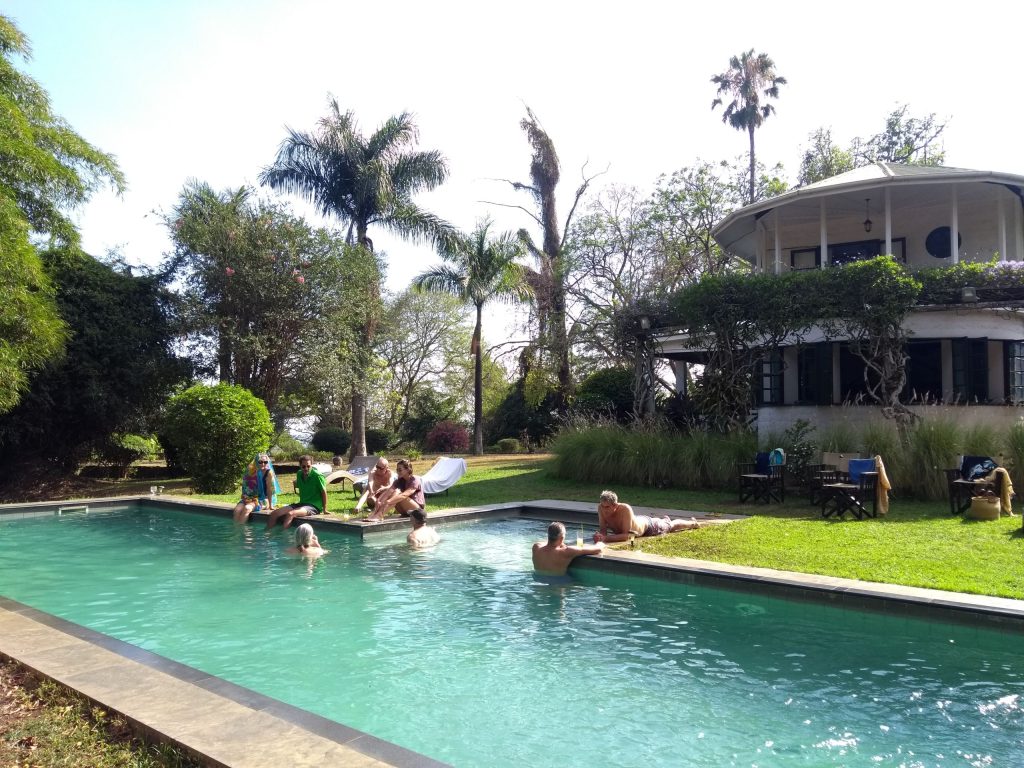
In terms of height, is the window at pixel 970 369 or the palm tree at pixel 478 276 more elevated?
the palm tree at pixel 478 276

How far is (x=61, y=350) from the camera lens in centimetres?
1584

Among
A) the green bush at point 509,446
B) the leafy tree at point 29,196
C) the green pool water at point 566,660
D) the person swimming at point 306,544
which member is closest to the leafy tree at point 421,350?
the green bush at point 509,446

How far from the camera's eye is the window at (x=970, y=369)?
16.7m

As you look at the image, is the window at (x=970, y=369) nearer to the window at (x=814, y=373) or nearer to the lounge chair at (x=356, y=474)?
the window at (x=814, y=373)

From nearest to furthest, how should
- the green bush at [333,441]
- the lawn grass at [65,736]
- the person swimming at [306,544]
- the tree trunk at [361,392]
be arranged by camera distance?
the lawn grass at [65,736]
the person swimming at [306,544]
the tree trunk at [361,392]
the green bush at [333,441]

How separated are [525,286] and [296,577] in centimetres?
2113

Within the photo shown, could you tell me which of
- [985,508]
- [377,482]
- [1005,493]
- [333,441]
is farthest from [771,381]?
[333,441]

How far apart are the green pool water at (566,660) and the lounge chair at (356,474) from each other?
582 centimetres

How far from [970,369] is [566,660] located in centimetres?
1450

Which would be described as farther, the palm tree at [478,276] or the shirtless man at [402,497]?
the palm tree at [478,276]

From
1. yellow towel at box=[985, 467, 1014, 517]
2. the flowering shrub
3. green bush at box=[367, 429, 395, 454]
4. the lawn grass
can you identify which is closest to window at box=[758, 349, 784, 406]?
yellow towel at box=[985, 467, 1014, 517]

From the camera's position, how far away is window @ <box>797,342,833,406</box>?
17750 millimetres

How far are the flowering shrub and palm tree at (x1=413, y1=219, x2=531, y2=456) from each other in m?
3.26

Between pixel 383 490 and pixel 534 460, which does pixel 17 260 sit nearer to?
pixel 383 490
